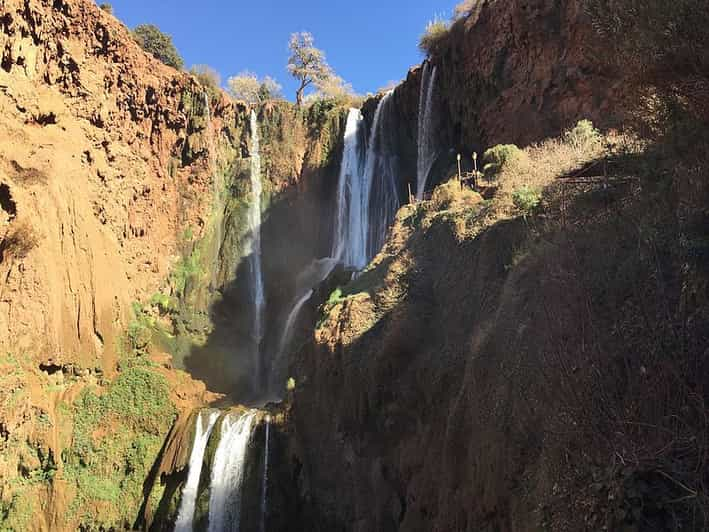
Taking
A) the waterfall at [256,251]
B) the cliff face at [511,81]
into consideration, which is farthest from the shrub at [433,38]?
the waterfall at [256,251]

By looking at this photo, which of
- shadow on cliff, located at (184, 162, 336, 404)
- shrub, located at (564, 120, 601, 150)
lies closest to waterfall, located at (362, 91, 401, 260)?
Result: shadow on cliff, located at (184, 162, 336, 404)

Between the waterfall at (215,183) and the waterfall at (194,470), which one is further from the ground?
the waterfall at (215,183)

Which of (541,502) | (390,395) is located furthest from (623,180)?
(390,395)

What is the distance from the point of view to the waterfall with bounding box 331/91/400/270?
949 inches

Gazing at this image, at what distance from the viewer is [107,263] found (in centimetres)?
2095

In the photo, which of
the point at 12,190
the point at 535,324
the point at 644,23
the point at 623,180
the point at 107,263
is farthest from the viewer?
the point at 107,263

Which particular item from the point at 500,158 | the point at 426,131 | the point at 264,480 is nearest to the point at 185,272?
the point at 264,480

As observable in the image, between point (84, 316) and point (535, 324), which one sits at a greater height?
point (84, 316)

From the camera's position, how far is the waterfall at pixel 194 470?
49.0ft

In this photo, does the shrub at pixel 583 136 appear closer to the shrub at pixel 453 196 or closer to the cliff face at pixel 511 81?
the cliff face at pixel 511 81

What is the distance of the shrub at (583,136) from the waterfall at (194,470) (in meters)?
14.3

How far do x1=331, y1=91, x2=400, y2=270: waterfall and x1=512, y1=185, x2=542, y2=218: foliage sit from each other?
43.6 ft

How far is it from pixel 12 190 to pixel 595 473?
20.1m

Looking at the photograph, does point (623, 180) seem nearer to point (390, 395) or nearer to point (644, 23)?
point (644, 23)
